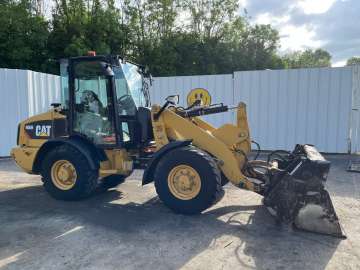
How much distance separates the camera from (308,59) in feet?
142

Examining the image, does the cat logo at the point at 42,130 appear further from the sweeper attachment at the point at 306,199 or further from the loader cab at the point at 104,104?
the sweeper attachment at the point at 306,199

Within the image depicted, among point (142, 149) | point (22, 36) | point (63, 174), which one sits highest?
point (22, 36)

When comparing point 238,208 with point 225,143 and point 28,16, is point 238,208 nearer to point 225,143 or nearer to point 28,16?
point 225,143

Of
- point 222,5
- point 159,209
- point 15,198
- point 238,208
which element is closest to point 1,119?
point 15,198

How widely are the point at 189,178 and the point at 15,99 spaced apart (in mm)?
7004

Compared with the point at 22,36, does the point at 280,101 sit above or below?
below

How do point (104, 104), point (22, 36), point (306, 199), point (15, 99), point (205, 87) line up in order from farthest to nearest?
1. point (22, 36)
2. point (205, 87)
3. point (15, 99)
4. point (104, 104)
5. point (306, 199)

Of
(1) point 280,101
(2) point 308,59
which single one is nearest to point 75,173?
(1) point 280,101

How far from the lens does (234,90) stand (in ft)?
→ 32.9

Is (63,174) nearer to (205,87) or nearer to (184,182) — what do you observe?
(184,182)

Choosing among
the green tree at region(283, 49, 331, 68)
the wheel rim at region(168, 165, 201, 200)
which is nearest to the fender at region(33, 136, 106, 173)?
the wheel rim at region(168, 165, 201, 200)

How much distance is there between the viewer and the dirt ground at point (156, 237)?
3.36 m

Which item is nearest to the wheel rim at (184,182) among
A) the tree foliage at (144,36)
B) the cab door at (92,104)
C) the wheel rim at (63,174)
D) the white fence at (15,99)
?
the cab door at (92,104)

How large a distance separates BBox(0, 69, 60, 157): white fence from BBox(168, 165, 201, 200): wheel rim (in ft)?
21.9
